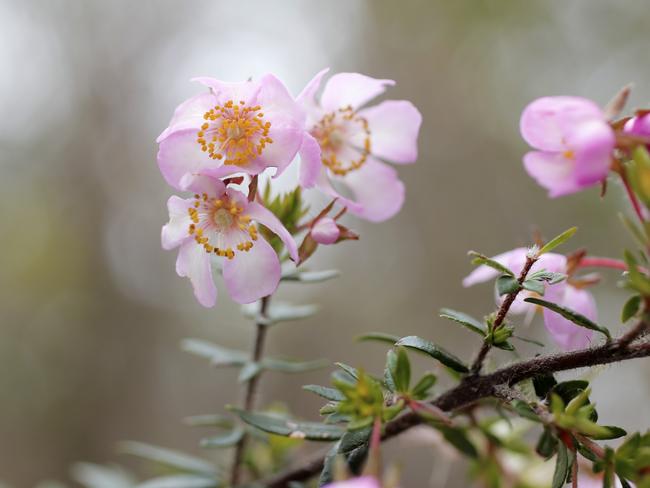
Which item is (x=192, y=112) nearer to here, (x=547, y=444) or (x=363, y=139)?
(x=363, y=139)

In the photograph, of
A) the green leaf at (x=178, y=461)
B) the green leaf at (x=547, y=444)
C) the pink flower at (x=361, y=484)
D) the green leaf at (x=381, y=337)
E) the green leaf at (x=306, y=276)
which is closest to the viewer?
the pink flower at (x=361, y=484)

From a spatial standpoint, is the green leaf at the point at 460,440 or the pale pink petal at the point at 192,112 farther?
the green leaf at the point at 460,440

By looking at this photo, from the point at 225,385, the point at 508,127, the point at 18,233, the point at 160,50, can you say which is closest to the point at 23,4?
the point at 160,50

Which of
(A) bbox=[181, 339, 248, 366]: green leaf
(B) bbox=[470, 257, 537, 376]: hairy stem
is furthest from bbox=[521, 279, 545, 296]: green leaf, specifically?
(A) bbox=[181, 339, 248, 366]: green leaf

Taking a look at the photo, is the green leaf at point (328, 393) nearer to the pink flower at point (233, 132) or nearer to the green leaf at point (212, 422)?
the pink flower at point (233, 132)

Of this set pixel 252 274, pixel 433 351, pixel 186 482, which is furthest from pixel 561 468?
pixel 186 482

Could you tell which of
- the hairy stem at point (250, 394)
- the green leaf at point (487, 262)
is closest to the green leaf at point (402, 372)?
the green leaf at point (487, 262)

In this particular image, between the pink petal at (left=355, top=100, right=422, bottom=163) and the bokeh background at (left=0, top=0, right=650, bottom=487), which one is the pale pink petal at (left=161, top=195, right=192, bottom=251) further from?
the bokeh background at (left=0, top=0, right=650, bottom=487)
